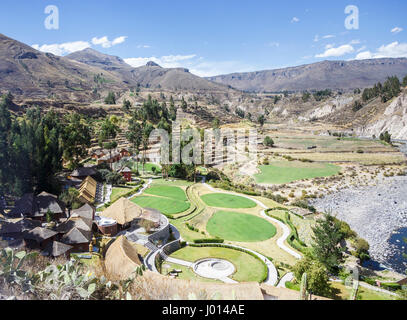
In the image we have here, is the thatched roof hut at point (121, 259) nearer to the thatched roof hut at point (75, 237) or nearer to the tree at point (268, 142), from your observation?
the thatched roof hut at point (75, 237)

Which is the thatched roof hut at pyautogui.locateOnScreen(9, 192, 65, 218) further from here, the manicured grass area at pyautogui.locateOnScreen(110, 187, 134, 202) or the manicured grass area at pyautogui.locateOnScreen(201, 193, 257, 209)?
the manicured grass area at pyautogui.locateOnScreen(201, 193, 257, 209)

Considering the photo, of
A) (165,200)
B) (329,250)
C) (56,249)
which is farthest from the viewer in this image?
(165,200)

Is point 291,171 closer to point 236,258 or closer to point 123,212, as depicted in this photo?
point 236,258

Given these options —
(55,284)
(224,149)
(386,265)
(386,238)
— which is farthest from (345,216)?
(224,149)

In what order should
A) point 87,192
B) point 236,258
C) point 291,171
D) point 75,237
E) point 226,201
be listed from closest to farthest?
point 75,237 < point 236,258 < point 87,192 < point 226,201 < point 291,171

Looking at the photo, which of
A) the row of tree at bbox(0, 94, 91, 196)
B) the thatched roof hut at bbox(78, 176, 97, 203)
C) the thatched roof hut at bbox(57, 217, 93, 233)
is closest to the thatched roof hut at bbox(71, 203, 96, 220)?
the thatched roof hut at bbox(57, 217, 93, 233)

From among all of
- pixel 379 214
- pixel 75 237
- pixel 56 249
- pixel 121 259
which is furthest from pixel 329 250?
pixel 56 249
